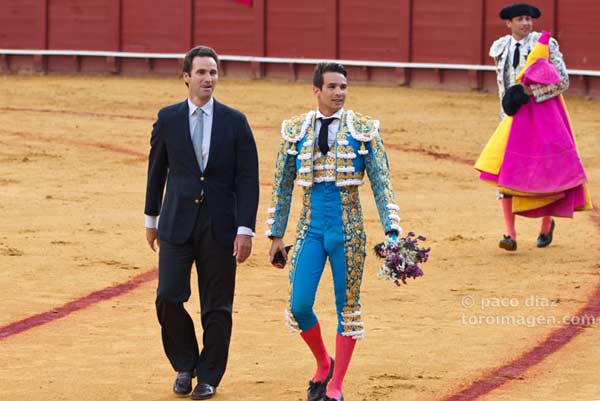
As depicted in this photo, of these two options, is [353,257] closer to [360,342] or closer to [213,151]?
[213,151]

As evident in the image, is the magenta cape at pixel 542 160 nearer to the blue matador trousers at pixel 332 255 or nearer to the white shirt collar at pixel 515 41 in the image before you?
the white shirt collar at pixel 515 41

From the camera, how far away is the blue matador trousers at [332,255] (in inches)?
221

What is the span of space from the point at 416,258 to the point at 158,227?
105 centimetres

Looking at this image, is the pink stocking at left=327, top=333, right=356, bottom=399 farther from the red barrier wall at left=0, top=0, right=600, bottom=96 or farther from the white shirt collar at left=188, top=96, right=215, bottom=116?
the red barrier wall at left=0, top=0, right=600, bottom=96

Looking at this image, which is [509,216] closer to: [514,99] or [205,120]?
[514,99]

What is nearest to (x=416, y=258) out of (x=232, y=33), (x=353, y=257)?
(x=353, y=257)

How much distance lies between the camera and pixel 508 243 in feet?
30.5

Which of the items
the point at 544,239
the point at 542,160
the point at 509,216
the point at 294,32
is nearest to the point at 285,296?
the point at 509,216

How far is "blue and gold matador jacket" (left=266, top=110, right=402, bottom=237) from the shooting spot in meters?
5.64

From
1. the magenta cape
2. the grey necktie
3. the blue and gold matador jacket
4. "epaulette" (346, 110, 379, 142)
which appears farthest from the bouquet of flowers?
the magenta cape

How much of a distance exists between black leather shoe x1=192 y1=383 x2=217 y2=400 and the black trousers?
2cm

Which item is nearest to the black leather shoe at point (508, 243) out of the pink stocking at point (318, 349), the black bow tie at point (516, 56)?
the black bow tie at point (516, 56)

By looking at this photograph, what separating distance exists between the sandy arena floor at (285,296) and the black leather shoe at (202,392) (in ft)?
0.22

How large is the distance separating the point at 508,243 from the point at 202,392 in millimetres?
4017
